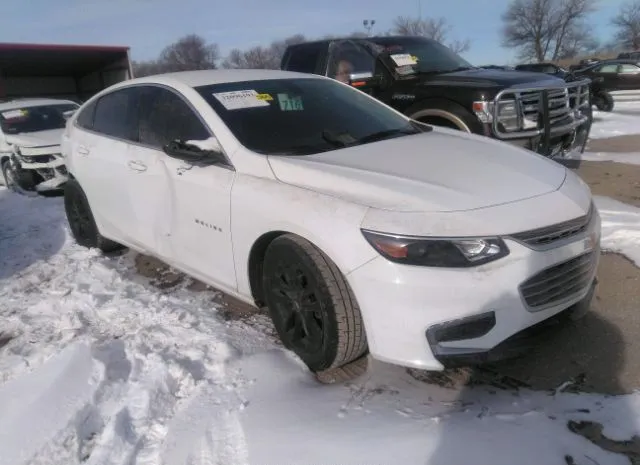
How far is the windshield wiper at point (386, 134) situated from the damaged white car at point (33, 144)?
593 cm

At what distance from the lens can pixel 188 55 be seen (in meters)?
54.3

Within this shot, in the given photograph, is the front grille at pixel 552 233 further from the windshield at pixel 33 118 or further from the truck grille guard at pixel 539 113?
the windshield at pixel 33 118

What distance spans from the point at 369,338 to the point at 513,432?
28.4 inches

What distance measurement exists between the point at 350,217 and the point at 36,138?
774 centimetres

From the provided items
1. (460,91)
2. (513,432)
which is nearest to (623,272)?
(513,432)

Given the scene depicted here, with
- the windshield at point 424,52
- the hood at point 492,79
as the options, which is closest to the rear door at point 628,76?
the windshield at point 424,52

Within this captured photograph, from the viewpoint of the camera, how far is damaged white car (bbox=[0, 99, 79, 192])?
8266 millimetres

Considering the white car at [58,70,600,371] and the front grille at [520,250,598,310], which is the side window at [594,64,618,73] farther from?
the front grille at [520,250,598,310]

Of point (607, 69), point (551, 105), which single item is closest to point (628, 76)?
point (607, 69)

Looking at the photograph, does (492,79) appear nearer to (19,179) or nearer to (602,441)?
(602,441)

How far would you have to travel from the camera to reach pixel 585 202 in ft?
9.34

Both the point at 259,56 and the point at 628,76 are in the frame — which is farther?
the point at 259,56

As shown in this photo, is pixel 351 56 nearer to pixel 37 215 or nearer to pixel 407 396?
pixel 37 215

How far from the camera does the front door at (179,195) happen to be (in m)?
3.21
